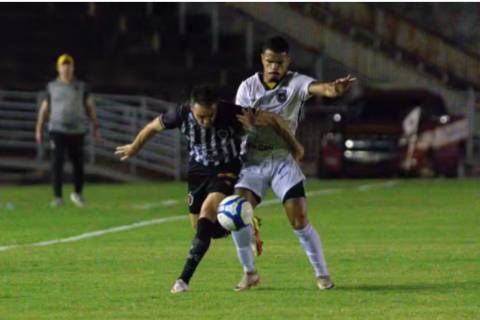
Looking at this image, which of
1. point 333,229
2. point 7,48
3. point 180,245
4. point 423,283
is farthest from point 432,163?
point 423,283

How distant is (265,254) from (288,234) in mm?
2622

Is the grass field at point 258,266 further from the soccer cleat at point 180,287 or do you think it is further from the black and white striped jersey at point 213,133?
the black and white striped jersey at point 213,133

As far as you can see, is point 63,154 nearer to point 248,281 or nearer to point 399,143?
point 248,281

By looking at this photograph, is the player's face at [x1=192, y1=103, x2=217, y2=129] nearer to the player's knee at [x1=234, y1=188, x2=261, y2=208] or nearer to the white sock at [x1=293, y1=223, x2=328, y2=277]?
the player's knee at [x1=234, y1=188, x2=261, y2=208]

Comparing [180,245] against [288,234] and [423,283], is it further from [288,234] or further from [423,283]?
[423,283]

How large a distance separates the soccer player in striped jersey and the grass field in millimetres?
459

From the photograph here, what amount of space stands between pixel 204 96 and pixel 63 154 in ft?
37.3

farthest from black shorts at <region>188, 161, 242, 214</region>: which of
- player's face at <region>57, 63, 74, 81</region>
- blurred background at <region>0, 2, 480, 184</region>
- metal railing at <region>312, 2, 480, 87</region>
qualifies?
metal railing at <region>312, 2, 480, 87</region>

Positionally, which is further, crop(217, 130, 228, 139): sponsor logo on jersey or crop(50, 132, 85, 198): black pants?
crop(50, 132, 85, 198): black pants

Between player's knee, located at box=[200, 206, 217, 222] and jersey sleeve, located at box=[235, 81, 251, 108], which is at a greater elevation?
jersey sleeve, located at box=[235, 81, 251, 108]

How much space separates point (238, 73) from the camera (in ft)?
129

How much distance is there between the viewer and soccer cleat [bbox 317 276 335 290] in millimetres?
11320

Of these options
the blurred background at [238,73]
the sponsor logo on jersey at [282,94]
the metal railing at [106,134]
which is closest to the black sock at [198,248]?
the sponsor logo on jersey at [282,94]

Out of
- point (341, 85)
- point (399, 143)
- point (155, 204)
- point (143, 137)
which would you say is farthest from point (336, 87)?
point (399, 143)
